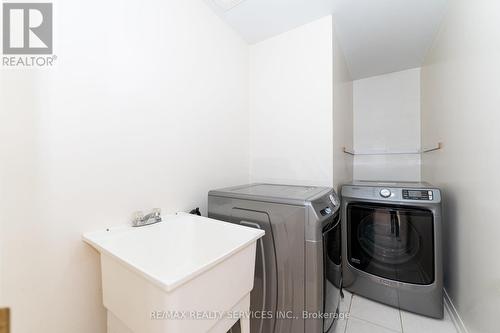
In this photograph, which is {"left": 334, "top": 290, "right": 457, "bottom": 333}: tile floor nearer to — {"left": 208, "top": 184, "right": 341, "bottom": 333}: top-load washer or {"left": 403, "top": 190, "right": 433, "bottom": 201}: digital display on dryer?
{"left": 208, "top": 184, "right": 341, "bottom": 333}: top-load washer

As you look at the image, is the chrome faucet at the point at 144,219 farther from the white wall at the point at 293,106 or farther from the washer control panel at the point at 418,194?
the washer control panel at the point at 418,194

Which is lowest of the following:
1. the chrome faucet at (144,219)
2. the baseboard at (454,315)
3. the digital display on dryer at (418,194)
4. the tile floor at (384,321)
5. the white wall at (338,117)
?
the tile floor at (384,321)

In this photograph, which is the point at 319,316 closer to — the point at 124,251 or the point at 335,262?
the point at 335,262

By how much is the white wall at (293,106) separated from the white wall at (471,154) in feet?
2.46

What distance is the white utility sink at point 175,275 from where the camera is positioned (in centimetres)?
53

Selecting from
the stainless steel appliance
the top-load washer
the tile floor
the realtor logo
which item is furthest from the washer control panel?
the realtor logo

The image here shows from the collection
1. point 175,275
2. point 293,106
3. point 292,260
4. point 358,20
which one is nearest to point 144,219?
point 175,275

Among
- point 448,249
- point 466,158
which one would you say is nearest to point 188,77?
point 466,158

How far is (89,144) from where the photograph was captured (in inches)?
32.5

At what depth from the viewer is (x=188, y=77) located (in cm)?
125

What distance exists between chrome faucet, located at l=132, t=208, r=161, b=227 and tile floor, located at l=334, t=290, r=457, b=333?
133 centimetres

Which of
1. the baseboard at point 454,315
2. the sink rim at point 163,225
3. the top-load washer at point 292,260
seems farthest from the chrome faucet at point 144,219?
the baseboard at point 454,315

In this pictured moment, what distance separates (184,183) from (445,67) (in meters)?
2.15

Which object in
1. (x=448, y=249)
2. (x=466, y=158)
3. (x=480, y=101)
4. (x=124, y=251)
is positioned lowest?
(x=448, y=249)
